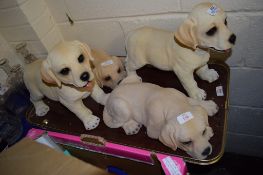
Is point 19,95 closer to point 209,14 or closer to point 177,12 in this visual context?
point 177,12

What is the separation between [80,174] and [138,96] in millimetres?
389

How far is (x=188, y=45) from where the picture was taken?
38.9 inches

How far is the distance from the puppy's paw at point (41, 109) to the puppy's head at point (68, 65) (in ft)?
1.25

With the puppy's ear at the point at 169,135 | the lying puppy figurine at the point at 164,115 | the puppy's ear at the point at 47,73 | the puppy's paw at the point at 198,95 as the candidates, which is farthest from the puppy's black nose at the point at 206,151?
the puppy's ear at the point at 47,73

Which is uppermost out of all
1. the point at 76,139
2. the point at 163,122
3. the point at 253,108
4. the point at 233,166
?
the point at 163,122

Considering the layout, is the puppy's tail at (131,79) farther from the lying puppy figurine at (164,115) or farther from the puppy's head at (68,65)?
the puppy's head at (68,65)

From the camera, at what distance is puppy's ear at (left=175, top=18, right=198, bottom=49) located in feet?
3.15

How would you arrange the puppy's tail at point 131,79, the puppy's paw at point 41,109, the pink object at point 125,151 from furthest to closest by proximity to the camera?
the puppy's paw at point 41,109, the puppy's tail at point 131,79, the pink object at point 125,151

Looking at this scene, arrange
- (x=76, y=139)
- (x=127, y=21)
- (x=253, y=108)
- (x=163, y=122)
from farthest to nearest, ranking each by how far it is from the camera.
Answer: (x=253, y=108)
(x=127, y=21)
(x=76, y=139)
(x=163, y=122)

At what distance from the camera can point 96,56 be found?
4.38 feet

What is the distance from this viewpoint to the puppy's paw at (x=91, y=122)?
1.26 metres

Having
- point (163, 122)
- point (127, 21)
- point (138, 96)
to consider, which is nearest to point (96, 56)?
point (127, 21)

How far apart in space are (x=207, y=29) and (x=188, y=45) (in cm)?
→ 9

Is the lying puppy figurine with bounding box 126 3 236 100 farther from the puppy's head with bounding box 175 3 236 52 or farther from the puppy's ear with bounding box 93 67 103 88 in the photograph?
the puppy's ear with bounding box 93 67 103 88
